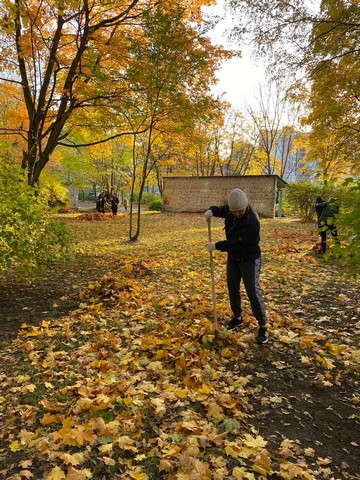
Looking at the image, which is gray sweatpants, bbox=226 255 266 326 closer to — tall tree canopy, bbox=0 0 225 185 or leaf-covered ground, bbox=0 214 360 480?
leaf-covered ground, bbox=0 214 360 480

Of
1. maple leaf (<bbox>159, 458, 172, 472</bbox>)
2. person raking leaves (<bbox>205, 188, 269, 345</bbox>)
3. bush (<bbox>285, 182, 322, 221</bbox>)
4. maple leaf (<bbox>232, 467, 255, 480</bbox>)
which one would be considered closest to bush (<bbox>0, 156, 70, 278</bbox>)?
person raking leaves (<bbox>205, 188, 269, 345</bbox>)

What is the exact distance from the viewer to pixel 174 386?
10.1 feet

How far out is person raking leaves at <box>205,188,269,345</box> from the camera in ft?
11.9

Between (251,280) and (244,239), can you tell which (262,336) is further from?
(244,239)

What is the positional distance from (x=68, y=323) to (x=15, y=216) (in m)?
1.80

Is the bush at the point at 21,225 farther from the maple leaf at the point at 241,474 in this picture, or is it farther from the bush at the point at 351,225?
the bush at the point at 351,225

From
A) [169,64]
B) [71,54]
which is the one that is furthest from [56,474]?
[71,54]

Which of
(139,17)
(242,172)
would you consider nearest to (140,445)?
(139,17)

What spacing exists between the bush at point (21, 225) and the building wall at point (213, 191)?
1714cm

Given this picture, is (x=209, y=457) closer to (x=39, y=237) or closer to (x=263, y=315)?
(x=263, y=315)

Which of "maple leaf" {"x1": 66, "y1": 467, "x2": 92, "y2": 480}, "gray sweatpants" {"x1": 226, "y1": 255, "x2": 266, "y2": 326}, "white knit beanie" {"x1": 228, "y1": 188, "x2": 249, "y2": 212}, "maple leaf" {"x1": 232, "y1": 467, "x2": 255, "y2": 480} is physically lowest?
"maple leaf" {"x1": 66, "y1": 467, "x2": 92, "y2": 480}

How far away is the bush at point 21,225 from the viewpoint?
462 cm

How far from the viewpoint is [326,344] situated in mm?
3768

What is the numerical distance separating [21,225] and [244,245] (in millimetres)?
3438
